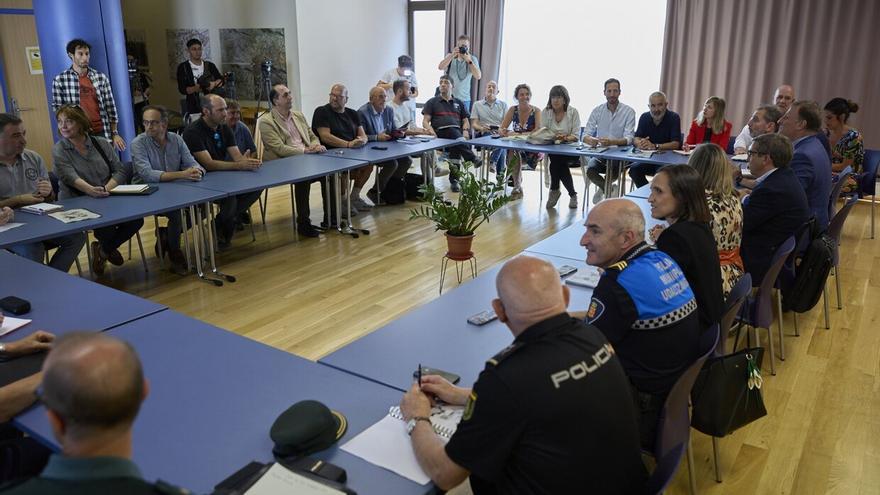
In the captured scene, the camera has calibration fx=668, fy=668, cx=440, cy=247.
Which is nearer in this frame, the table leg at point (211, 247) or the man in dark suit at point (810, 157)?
the man in dark suit at point (810, 157)

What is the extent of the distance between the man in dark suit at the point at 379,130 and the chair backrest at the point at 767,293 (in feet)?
15.2

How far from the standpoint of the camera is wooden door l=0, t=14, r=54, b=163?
813 centimetres

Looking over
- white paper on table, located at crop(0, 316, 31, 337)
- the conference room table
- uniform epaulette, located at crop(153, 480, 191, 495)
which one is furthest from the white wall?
uniform epaulette, located at crop(153, 480, 191, 495)

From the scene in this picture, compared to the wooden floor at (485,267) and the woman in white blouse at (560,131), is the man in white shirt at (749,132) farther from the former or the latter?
the woman in white blouse at (560,131)

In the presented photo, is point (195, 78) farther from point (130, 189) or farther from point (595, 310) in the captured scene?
point (595, 310)

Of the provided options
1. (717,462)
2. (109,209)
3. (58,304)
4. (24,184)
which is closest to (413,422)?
(717,462)

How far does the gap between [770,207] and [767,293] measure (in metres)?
0.67

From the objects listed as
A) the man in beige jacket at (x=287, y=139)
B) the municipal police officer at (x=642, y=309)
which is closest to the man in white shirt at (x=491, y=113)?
A: the man in beige jacket at (x=287, y=139)

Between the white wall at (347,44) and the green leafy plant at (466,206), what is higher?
the white wall at (347,44)

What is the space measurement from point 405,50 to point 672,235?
855cm

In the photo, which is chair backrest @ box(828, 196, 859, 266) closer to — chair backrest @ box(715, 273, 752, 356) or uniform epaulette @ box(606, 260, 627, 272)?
chair backrest @ box(715, 273, 752, 356)

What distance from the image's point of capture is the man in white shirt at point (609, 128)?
284 inches

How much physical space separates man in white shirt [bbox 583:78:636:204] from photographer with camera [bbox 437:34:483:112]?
2210mm

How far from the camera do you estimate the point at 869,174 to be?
6.25 metres
